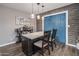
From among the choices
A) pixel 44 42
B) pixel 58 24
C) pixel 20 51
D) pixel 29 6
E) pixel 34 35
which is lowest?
pixel 20 51

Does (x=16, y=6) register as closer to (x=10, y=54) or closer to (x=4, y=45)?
(x=4, y=45)

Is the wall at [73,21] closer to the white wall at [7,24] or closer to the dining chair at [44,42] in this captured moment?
the dining chair at [44,42]

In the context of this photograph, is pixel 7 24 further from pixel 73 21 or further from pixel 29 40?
pixel 73 21

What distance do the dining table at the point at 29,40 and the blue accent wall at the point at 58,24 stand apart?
180mm

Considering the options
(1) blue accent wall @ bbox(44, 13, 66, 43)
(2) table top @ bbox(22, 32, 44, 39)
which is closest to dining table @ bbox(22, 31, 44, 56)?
(2) table top @ bbox(22, 32, 44, 39)

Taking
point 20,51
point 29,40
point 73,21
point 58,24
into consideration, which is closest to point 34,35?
point 29,40

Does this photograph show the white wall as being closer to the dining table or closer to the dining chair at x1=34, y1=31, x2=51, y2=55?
the dining table

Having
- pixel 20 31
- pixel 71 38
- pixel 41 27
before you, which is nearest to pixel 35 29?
pixel 41 27

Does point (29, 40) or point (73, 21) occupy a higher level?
point (73, 21)

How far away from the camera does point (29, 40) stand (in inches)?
58.8

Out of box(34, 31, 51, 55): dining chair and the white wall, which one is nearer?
the white wall

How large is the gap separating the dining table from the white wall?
191mm

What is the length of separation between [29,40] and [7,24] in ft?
1.53

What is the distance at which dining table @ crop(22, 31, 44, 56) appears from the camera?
1485 millimetres
